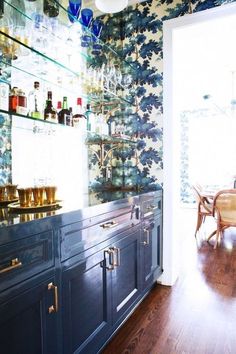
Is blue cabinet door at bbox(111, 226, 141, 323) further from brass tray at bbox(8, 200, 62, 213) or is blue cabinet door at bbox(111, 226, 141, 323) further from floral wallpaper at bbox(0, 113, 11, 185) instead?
floral wallpaper at bbox(0, 113, 11, 185)

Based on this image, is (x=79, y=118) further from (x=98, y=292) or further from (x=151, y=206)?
(x=98, y=292)

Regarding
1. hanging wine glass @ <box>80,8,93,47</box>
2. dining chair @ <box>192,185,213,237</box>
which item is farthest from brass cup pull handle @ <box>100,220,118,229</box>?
dining chair @ <box>192,185,213,237</box>

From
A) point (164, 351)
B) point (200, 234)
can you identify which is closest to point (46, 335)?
point (164, 351)

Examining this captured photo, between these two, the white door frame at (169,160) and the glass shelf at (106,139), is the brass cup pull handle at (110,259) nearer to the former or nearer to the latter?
the white door frame at (169,160)

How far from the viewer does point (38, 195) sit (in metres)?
1.44

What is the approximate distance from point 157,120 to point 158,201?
781mm

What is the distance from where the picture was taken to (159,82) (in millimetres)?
2492

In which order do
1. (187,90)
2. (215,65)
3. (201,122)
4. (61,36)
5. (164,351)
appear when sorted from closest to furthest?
(164,351) < (61,36) < (215,65) < (187,90) < (201,122)

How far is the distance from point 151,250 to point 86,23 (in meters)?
1.96

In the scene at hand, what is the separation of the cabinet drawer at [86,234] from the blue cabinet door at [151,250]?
41cm

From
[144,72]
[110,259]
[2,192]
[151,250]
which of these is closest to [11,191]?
[2,192]

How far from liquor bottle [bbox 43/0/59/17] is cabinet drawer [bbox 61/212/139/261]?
4.99 ft

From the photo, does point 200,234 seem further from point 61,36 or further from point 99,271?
point 61,36

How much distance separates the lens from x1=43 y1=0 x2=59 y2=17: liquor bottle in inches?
72.8
